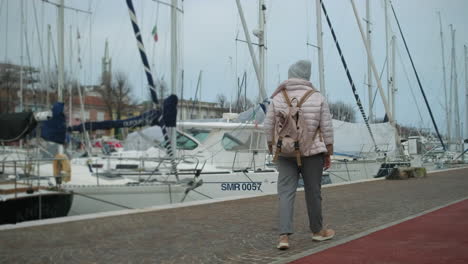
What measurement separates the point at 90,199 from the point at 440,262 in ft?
32.5

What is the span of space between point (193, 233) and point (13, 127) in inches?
302

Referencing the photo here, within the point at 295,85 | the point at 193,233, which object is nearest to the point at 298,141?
the point at 295,85

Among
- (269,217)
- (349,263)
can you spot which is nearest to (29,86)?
(269,217)

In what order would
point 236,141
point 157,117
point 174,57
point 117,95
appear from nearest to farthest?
point 157,117 < point 174,57 < point 236,141 < point 117,95

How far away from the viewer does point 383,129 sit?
882 inches

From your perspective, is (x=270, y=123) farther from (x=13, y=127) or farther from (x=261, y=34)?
(x=261, y=34)

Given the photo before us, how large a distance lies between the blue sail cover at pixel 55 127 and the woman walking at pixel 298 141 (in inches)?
348

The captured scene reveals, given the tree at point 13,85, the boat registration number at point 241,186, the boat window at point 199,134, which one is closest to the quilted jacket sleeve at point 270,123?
the tree at point 13,85

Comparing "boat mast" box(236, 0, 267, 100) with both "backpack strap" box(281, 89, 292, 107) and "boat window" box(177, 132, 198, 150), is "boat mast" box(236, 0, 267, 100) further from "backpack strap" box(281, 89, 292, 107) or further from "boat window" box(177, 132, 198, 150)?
"backpack strap" box(281, 89, 292, 107)

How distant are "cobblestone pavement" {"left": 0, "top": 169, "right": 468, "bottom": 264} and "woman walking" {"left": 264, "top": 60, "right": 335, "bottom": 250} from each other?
0.38m

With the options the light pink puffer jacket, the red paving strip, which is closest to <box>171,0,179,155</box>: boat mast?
the red paving strip

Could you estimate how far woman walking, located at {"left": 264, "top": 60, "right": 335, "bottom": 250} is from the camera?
4863 millimetres

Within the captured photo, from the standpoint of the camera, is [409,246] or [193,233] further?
[193,233]

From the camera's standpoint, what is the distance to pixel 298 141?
4.84 metres
